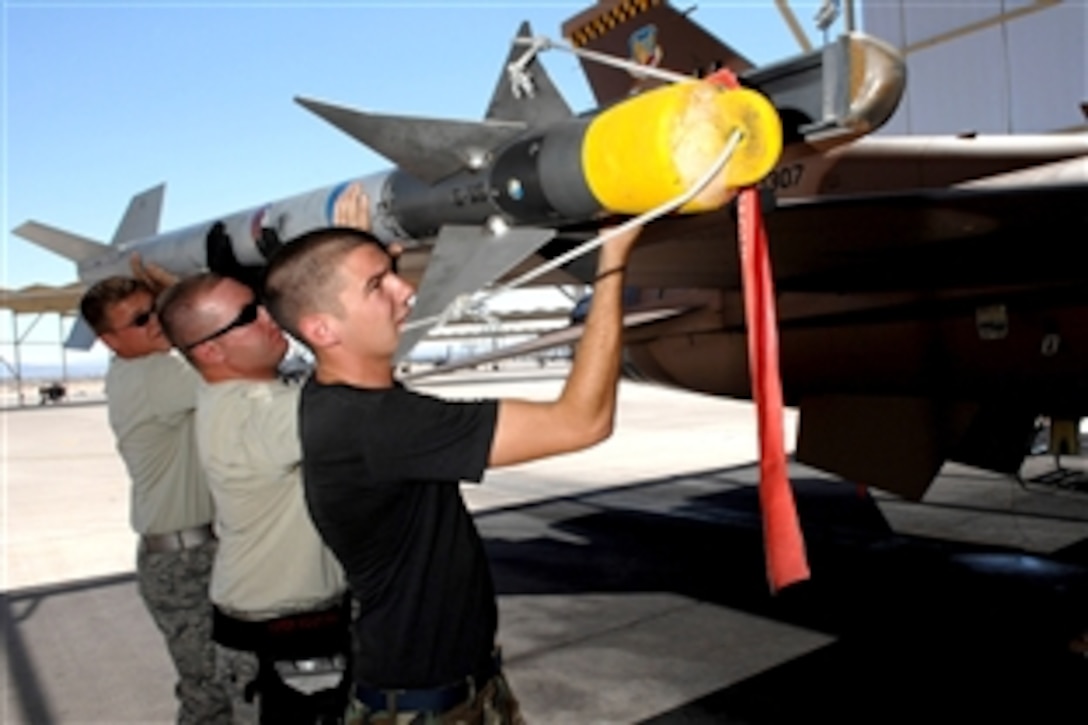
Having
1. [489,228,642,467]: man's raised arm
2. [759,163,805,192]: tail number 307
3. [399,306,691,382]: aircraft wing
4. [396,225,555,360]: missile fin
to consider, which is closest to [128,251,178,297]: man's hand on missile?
[396,225,555,360]: missile fin

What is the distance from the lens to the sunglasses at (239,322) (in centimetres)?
296

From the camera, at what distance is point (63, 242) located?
7.75m

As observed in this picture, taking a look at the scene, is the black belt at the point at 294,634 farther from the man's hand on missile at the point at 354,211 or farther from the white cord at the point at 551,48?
the white cord at the point at 551,48

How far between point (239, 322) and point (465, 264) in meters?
0.85

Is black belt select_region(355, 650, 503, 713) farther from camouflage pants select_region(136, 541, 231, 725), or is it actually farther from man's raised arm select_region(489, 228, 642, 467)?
camouflage pants select_region(136, 541, 231, 725)

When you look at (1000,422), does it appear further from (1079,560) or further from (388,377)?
(388,377)

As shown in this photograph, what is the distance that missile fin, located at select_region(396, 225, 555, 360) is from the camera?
2582 mm

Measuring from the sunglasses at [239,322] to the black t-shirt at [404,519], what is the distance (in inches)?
32.7

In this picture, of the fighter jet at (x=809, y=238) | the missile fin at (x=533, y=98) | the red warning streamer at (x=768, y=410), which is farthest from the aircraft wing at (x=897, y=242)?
the red warning streamer at (x=768, y=410)

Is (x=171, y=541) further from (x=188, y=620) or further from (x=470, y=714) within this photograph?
(x=470, y=714)

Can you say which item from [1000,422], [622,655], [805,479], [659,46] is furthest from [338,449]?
[805,479]

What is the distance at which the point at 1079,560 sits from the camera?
6.60 m

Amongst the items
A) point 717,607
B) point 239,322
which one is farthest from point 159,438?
point 717,607

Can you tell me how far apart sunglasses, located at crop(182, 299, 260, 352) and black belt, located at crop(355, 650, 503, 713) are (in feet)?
4.42
